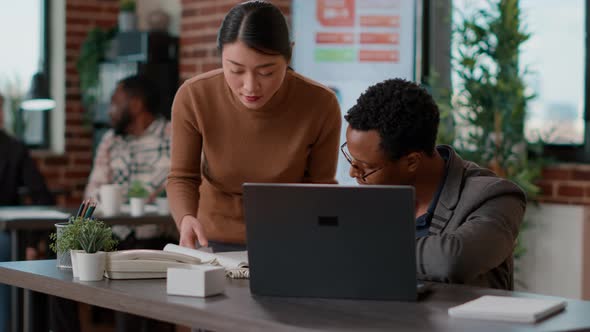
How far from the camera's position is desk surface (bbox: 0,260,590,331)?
5.19 feet

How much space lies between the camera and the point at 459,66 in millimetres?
4359

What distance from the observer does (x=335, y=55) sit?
4.62 meters

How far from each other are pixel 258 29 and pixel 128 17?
4084 millimetres

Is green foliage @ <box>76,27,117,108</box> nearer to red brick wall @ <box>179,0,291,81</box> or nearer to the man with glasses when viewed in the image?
red brick wall @ <box>179,0,291,81</box>

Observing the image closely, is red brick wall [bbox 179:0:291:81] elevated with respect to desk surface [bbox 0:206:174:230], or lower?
elevated


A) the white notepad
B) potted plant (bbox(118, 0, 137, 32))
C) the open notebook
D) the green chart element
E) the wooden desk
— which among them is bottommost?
the wooden desk

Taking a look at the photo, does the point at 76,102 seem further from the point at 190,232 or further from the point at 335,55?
the point at 190,232

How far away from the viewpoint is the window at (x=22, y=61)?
6.48 meters

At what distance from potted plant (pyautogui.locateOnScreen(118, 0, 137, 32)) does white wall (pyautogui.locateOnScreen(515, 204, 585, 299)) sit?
123 inches

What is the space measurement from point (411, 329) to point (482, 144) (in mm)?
2813

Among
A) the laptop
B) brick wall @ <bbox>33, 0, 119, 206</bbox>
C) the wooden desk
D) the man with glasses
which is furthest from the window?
the laptop

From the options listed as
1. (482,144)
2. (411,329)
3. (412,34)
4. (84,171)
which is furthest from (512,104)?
(84,171)

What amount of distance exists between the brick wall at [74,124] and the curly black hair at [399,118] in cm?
480

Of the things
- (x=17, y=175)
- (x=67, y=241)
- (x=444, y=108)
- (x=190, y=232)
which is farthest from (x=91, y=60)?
(x=67, y=241)
